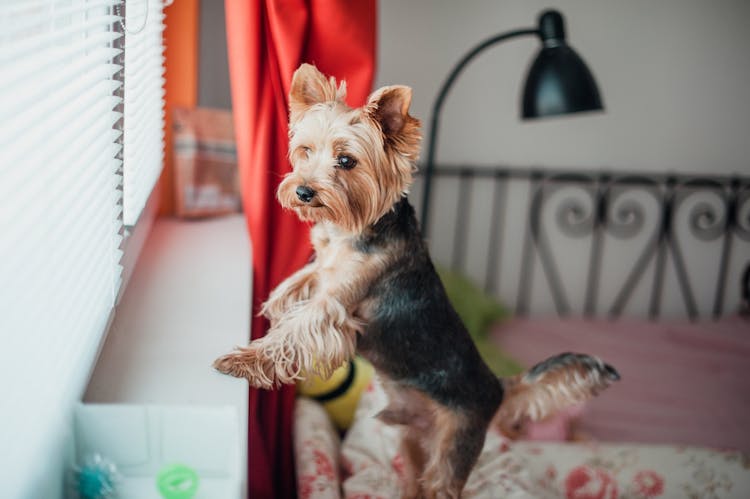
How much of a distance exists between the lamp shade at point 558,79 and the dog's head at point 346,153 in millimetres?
639

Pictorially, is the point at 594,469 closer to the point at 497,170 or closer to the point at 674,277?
the point at 497,170

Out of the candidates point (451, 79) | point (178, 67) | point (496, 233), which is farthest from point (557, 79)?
point (496, 233)

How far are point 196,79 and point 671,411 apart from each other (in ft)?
4.67

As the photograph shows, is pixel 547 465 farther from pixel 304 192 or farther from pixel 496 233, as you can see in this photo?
pixel 496 233

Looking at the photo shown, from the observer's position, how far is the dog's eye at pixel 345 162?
706 mm

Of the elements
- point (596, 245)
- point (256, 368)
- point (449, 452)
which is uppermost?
point (256, 368)

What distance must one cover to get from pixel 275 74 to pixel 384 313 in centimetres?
33

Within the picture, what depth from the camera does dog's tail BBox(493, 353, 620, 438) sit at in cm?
85

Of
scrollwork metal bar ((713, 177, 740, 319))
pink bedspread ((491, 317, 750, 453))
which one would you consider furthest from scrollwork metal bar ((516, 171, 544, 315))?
scrollwork metal bar ((713, 177, 740, 319))

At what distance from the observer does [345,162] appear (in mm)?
706

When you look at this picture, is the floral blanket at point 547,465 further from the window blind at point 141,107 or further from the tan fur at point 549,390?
the window blind at point 141,107

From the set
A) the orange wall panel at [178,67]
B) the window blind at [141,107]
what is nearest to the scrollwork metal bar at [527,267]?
the orange wall panel at [178,67]

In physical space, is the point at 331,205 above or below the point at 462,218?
above

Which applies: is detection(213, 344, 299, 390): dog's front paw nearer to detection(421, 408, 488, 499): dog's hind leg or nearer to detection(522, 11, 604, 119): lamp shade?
detection(421, 408, 488, 499): dog's hind leg
